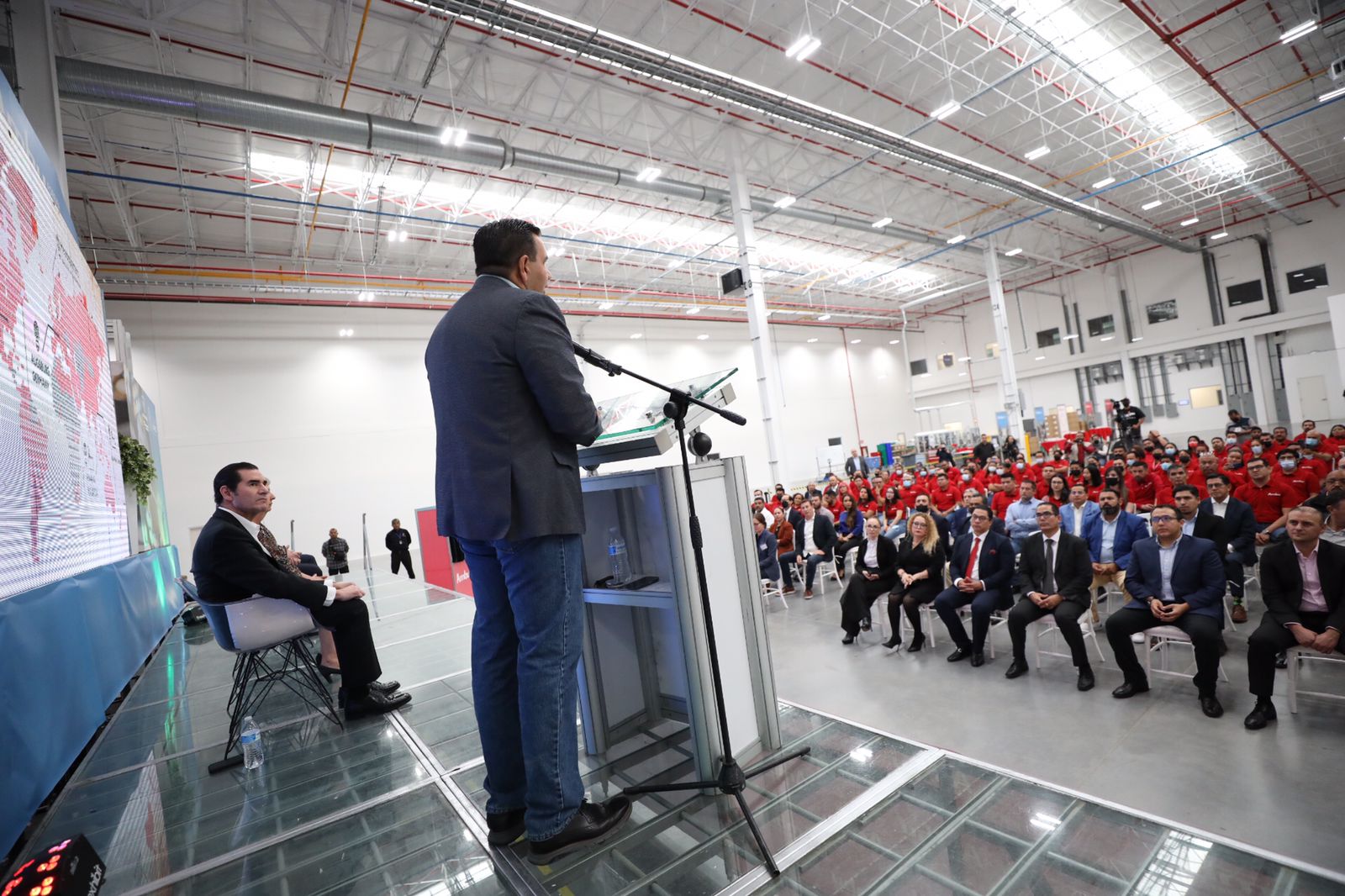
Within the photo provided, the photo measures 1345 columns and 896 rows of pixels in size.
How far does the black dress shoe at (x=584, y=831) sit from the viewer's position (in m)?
1.77

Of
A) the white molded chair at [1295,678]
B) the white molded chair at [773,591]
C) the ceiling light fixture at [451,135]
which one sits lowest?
the white molded chair at [773,591]

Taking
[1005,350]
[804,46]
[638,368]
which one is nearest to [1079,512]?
[804,46]

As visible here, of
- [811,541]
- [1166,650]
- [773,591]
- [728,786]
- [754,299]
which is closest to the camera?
[728,786]

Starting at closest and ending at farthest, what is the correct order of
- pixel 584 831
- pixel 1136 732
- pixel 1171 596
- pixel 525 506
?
1. pixel 525 506
2. pixel 584 831
3. pixel 1136 732
4. pixel 1171 596

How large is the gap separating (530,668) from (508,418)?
0.72 meters

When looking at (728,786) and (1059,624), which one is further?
(1059,624)

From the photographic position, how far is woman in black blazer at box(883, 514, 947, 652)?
5.29 metres

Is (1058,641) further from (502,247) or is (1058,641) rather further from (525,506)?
(502,247)

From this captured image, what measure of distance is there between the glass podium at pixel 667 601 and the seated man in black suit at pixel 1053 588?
9.38 ft

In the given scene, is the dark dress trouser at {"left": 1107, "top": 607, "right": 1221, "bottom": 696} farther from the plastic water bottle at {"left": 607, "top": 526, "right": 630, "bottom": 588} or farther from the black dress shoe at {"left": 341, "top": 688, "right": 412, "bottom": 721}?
the black dress shoe at {"left": 341, "top": 688, "right": 412, "bottom": 721}

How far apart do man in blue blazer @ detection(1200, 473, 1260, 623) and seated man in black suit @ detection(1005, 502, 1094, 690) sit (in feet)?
3.98

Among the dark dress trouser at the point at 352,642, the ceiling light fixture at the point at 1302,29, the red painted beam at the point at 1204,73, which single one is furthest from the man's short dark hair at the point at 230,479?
the ceiling light fixture at the point at 1302,29

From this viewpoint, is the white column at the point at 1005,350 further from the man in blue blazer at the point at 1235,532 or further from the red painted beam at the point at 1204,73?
the man in blue blazer at the point at 1235,532

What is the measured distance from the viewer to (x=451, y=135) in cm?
806
